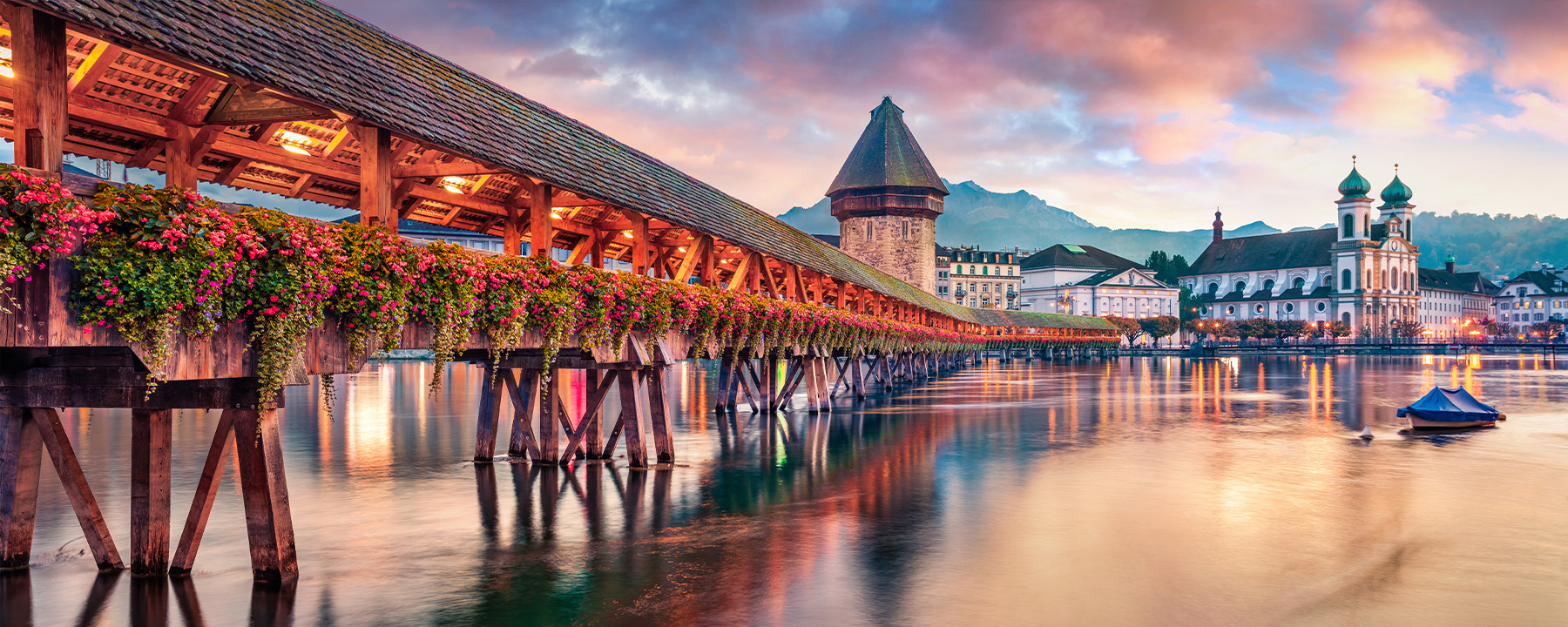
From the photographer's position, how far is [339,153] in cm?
1584

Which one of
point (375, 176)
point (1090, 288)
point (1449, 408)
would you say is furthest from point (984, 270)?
point (375, 176)

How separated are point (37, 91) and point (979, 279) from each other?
586 feet

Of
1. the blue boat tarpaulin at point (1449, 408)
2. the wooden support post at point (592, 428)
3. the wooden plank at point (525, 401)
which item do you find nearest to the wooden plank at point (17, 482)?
the wooden plank at point (525, 401)

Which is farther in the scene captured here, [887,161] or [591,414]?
[887,161]

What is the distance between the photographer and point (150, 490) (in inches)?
465

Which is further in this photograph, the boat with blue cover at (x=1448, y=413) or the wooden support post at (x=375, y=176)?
the boat with blue cover at (x=1448, y=413)

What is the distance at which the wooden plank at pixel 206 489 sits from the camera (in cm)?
1145

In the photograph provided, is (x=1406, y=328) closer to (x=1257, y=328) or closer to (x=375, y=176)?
(x=1257, y=328)

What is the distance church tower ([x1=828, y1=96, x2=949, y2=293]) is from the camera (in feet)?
298

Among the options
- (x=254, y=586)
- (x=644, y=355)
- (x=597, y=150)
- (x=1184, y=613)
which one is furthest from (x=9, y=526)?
(x=1184, y=613)

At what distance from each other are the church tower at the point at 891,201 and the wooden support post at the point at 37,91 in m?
81.9

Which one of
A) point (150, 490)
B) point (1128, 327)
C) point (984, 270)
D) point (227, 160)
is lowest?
point (150, 490)

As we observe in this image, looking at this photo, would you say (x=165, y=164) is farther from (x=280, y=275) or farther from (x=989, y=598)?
(x=989, y=598)

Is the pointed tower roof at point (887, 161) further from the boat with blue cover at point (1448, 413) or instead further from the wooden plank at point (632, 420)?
the wooden plank at point (632, 420)
